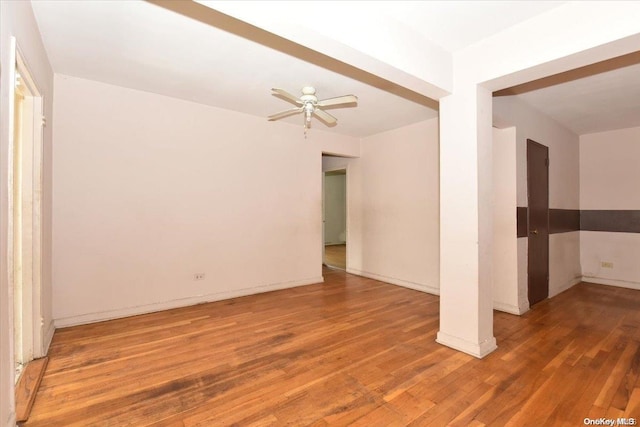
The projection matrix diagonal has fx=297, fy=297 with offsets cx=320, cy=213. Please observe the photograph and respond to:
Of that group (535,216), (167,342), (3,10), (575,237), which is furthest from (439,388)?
(575,237)

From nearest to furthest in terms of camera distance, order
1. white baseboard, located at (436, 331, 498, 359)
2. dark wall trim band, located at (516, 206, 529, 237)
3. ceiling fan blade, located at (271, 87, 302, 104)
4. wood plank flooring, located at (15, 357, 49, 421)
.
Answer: wood plank flooring, located at (15, 357, 49, 421) < white baseboard, located at (436, 331, 498, 359) < ceiling fan blade, located at (271, 87, 302, 104) < dark wall trim band, located at (516, 206, 529, 237)

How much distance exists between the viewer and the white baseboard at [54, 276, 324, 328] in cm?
325

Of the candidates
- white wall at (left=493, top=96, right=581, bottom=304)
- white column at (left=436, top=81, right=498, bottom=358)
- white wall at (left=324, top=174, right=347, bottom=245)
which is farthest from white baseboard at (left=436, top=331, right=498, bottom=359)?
white wall at (left=324, top=174, right=347, bottom=245)

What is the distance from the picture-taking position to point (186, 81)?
3352 millimetres

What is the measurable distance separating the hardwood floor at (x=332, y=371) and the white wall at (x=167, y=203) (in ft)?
1.55

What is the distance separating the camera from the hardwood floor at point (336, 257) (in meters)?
6.92

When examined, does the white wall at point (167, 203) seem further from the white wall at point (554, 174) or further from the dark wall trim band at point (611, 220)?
the dark wall trim band at point (611, 220)

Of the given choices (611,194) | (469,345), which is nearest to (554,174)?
(611,194)

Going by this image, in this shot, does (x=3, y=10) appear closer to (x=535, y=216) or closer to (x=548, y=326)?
(x=548, y=326)

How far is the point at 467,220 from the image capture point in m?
2.66

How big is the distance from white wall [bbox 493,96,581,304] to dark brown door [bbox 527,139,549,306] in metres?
0.16

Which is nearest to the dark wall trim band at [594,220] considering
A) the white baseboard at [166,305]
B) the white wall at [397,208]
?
the white wall at [397,208]

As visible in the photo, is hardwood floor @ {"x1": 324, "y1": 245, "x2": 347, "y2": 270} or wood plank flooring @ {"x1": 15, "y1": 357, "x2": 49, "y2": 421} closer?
wood plank flooring @ {"x1": 15, "y1": 357, "x2": 49, "y2": 421}

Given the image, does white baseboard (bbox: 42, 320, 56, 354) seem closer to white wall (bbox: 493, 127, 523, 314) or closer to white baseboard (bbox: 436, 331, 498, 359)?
white baseboard (bbox: 436, 331, 498, 359)
